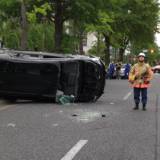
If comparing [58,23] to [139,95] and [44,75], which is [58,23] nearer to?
[44,75]

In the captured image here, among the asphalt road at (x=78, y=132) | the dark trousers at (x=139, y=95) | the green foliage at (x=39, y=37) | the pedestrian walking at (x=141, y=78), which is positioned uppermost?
the green foliage at (x=39, y=37)

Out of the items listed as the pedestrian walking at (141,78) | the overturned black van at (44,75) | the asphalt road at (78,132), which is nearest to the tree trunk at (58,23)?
the overturned black van at (44,75)

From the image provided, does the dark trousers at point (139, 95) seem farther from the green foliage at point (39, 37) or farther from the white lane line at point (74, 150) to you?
the green foliage at point (39, 37)

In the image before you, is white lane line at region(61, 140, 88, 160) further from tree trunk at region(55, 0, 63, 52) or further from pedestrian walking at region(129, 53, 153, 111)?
tree trunk at region(55, 0, 63, 52)

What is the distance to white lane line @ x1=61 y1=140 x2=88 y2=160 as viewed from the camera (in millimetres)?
10016

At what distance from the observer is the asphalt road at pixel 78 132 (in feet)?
34.0

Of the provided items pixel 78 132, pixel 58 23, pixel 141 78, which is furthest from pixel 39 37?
pixel 78 132

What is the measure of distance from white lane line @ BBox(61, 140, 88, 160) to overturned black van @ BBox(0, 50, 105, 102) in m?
9.10

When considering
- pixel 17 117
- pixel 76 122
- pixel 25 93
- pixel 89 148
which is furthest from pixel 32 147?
pixel 25 93

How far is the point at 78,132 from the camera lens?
43.2ft

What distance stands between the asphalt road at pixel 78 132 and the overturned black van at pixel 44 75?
1002mm

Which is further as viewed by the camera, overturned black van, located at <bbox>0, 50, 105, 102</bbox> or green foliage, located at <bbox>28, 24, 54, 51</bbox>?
green foliage, located at <bbox>28, 24, 54, 51</bbox>

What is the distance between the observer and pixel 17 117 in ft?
52.7

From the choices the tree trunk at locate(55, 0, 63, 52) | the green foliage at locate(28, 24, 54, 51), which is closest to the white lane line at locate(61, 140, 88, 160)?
the tree trunk at locate(55, 0, 63, 52)
